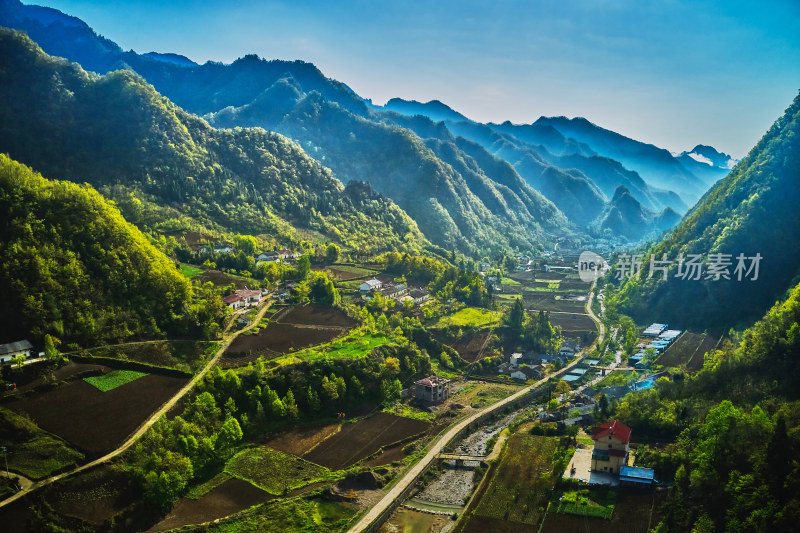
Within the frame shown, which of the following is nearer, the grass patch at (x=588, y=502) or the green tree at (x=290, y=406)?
the grass patch at (x=588, y=502)

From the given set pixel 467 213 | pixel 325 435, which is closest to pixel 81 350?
pixel 325 435

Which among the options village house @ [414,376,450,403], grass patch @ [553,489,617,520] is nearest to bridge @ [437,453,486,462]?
grass patch @ [553,489,617,520]

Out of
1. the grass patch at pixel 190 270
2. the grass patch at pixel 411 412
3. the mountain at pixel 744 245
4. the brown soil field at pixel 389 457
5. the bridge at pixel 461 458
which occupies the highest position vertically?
the mountain at pixel 744 245

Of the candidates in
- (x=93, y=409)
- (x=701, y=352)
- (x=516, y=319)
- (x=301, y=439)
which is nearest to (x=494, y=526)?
(x=301, y=439)

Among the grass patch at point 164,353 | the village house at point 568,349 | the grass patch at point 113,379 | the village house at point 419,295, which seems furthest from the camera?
the village house at point 419,295

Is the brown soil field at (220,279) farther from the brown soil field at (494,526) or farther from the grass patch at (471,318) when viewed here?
the brown soil field at (494,526)

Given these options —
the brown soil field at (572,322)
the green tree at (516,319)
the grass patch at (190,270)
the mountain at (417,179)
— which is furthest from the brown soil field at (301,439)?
the mountain at (417,179)
